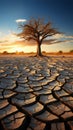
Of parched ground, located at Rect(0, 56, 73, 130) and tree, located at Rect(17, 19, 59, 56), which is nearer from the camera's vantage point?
parched ground, located at Rect(0, 56, 73, 130)

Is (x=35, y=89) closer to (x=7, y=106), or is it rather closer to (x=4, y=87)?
(x=4, y=87)

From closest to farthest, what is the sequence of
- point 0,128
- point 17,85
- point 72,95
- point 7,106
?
1. point 0,128
2. point 7,106
3. point 72,95
4. point 17,85

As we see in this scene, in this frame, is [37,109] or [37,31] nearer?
[37,109]

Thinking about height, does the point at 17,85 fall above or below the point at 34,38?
below

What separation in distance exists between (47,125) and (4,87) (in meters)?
1.66

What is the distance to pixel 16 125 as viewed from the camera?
5.55ft

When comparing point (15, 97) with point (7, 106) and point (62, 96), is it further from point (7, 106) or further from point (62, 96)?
point (62, 96)

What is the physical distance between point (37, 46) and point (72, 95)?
16.3m

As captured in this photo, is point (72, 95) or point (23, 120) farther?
point (72, 95)

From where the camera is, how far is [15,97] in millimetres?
2543

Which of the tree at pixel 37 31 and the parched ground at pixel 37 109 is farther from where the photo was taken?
the tree at pixel 37 31

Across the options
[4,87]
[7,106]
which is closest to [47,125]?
[7,106]

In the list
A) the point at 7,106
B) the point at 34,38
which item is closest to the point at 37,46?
the point at 34,38

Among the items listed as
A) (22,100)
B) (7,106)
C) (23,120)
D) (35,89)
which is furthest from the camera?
(35,89)
